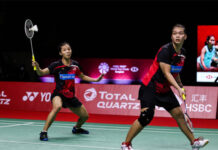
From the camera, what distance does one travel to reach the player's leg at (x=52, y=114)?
537 cm

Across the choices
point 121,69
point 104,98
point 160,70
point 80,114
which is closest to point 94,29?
point 121,69

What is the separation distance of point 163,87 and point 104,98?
567 centimetres

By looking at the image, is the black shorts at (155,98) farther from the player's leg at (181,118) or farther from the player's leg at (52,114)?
the player's leg at (52,114)

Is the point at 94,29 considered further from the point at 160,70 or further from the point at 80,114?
the point at 160,70

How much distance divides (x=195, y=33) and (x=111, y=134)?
35.2ft

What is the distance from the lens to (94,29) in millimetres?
17828

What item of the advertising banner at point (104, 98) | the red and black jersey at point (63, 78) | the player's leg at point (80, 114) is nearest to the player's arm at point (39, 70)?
the red and black jersey at point (63, 78)

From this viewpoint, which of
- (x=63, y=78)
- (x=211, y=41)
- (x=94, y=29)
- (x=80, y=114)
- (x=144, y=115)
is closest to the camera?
(x=144, y=115)

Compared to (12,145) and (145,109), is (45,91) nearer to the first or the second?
(12,145)

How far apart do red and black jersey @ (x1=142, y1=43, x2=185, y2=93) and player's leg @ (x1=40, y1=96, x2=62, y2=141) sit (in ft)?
5.71

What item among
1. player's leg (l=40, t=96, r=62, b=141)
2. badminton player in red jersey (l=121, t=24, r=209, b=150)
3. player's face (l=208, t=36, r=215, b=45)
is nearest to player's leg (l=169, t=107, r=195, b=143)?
badminton player in red jersey (l=121, t=24, r=209, b=150)

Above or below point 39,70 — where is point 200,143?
below

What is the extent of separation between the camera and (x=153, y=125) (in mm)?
7707

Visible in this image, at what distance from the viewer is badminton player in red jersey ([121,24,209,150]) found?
4105 mm
